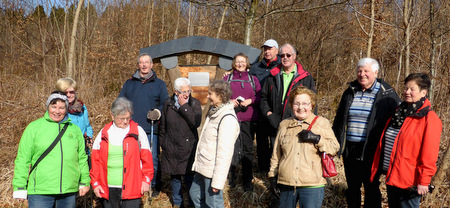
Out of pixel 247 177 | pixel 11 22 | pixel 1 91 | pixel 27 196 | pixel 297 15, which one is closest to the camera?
pixel 27 196

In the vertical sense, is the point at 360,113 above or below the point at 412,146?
above

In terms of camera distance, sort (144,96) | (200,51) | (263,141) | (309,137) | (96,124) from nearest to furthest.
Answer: (309,137)
(144,96)
(263,141)
(200,51)
(96,124)

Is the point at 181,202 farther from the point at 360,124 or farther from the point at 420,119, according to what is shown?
the point at 420,119

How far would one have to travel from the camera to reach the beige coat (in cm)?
303

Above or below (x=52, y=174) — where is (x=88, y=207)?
below

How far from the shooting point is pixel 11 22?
41.0ft

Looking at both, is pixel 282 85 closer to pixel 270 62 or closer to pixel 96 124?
pixel 270 62


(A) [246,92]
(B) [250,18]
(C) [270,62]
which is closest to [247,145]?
(A) [246,92]

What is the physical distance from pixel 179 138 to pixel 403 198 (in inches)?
98.9

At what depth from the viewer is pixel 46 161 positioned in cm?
319

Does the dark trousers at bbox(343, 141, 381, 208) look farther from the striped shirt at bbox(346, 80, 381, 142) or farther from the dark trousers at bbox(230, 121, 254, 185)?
the dark trousers at bbox(230, 121, 254, 185)

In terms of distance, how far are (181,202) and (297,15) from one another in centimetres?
682

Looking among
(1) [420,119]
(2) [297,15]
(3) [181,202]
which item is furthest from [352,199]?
(2) [297,15]

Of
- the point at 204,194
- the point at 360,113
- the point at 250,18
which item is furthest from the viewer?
the point at 250,18
